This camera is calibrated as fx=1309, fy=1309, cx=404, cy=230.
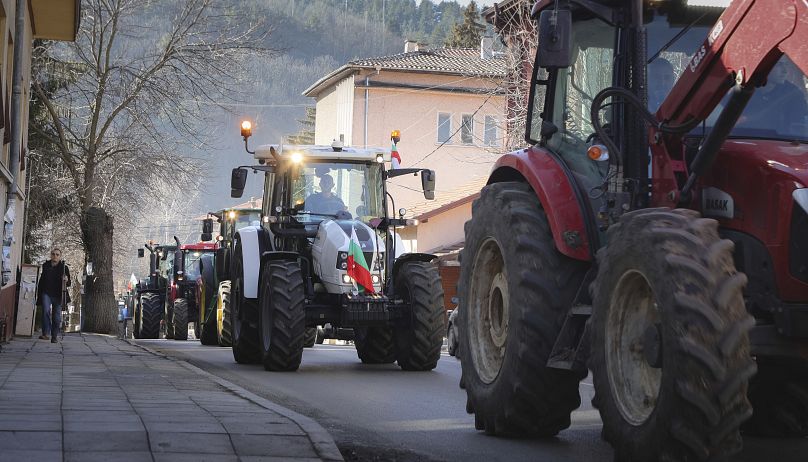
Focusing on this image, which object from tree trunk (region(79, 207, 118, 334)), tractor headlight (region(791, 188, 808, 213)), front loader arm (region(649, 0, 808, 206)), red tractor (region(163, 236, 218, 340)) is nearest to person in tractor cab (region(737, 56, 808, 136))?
front loader arm (region(649, 0, 808, 206))

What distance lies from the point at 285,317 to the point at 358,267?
129 centimetres

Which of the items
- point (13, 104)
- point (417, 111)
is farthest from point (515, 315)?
point (417, 111)

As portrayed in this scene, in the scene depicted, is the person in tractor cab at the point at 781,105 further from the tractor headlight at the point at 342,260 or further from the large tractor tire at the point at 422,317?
the tractor headlight at the point at 342,260

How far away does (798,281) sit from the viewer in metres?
6.14

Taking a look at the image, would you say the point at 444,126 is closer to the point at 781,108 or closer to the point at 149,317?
the point at 149,317

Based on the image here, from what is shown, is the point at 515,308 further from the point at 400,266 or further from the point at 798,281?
the point at 400,266

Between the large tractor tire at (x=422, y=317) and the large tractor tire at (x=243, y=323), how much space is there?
2.05 m

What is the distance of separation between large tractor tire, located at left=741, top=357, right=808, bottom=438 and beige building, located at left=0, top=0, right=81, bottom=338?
12.2 m

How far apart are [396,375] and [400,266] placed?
153 centimetres

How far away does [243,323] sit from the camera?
53.9 feet

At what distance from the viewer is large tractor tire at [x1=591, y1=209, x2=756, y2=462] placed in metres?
5.55

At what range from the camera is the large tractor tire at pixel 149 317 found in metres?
32.3

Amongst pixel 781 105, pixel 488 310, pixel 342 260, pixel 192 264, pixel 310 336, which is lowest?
pixel 310 336

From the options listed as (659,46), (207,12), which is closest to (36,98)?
(207,12)
